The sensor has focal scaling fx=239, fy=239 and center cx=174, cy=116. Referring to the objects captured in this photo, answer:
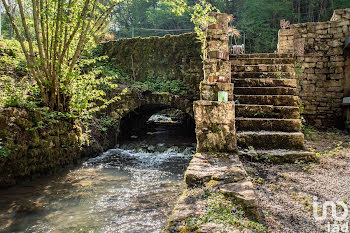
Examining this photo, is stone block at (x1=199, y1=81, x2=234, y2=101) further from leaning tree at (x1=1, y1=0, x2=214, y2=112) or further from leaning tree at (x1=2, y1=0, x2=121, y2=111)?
leaning tree at (x1=2, y1=0, x2=121, y2=111)

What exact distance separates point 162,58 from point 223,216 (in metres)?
8.00

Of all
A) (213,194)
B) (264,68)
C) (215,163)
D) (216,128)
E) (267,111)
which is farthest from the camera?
(264,68)

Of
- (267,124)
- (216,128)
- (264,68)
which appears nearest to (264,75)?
(264,68)

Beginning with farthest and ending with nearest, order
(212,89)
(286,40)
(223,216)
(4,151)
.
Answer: (286,40) < (4,151) < (212,89) < (223,216)

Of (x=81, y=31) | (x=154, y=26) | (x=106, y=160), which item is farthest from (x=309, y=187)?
(x=154, y=26)

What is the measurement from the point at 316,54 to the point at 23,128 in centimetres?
776

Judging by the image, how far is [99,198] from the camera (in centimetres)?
406

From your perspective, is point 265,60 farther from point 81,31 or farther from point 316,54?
point 81,31

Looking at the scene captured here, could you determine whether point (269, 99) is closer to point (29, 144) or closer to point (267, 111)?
point (267, 111)

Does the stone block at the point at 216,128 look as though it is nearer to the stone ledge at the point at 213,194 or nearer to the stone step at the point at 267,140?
the stone ledge at the point at 213,194

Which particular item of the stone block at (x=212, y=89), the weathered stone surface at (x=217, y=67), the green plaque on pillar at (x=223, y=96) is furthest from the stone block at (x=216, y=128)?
the weathered stone surface at (x=217, y=67)

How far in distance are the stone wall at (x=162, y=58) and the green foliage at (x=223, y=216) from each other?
662cm

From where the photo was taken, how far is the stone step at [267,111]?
161 inches

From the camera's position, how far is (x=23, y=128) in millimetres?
4684
